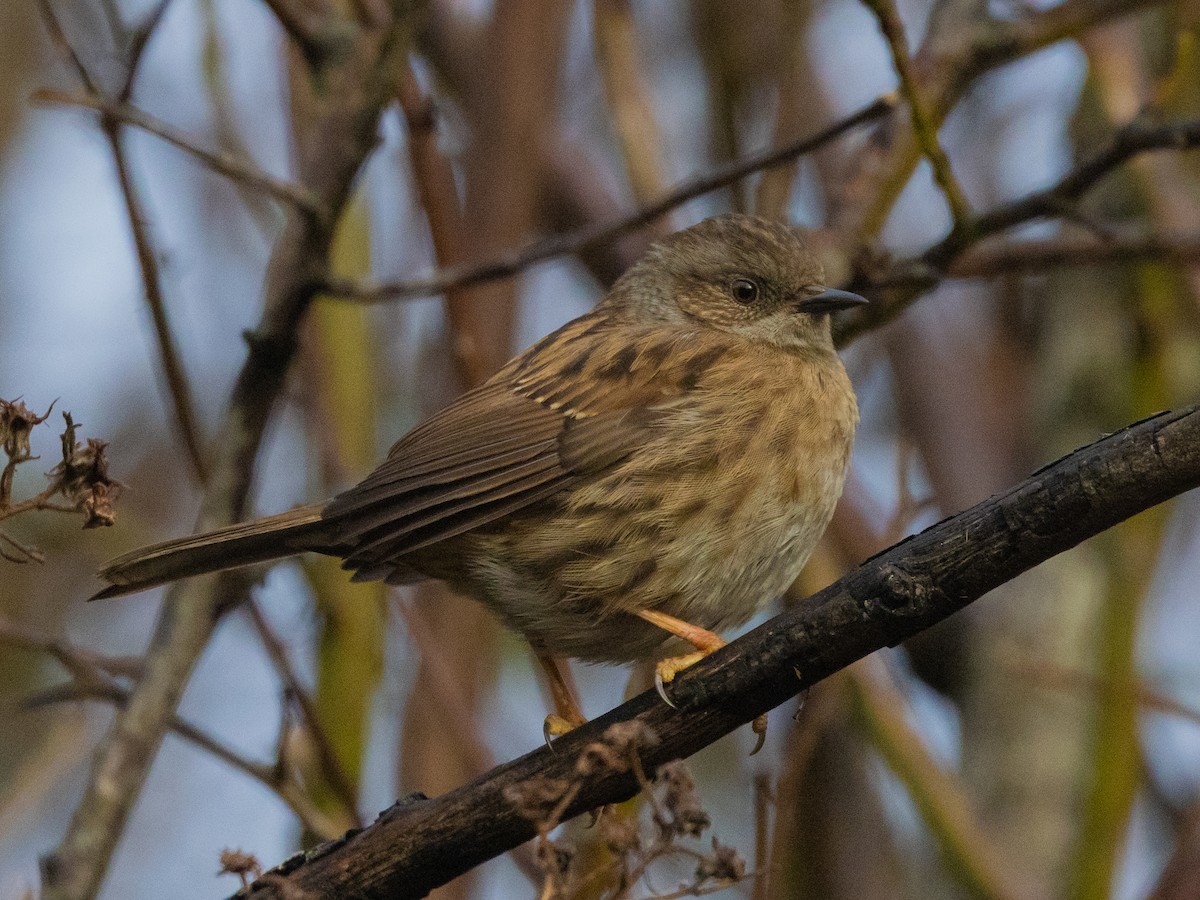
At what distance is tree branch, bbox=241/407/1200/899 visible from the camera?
97.9 inches

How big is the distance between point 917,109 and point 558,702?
6.70ft

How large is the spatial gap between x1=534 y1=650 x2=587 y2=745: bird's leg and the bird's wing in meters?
0.62

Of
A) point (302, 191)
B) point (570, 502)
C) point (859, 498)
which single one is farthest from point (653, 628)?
point (859, 498)

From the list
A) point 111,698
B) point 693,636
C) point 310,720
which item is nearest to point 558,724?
point 693,636

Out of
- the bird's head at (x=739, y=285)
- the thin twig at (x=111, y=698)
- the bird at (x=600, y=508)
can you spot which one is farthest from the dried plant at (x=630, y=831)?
the bird's head at (x=739, y=285)

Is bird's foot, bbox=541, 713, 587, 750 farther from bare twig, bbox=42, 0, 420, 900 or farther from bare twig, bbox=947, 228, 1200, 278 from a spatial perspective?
bare twig, bbox=947, 228, 1200, 278

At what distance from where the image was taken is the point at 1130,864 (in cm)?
648

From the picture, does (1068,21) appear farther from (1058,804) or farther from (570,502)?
(1058,804)

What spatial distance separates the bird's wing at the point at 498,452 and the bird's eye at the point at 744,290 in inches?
26.3

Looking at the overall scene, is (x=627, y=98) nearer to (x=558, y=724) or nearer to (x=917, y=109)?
(x=917, y=109)

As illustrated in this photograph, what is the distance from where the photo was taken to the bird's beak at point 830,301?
14.9 ft

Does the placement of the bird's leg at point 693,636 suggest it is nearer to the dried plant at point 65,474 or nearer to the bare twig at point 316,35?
the dried plant at point 65,474

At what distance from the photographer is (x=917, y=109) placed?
13.0 feet

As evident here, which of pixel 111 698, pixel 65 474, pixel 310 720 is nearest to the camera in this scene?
pixel 65 474
